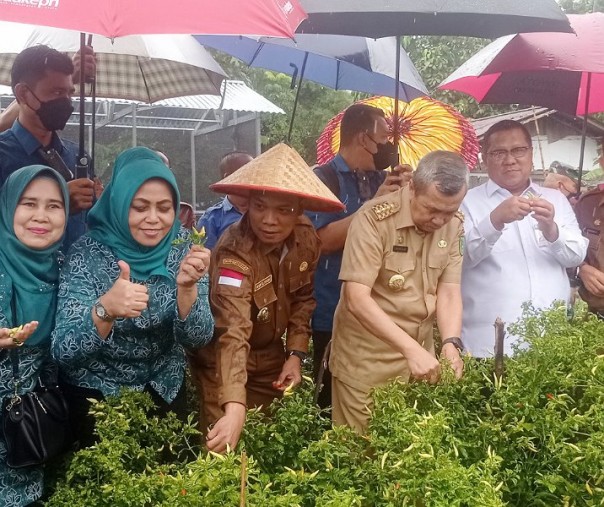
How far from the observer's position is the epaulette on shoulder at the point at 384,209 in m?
2.90

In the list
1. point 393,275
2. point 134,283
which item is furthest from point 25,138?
point 393,275

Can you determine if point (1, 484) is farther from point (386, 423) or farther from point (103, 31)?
point (103, 31)

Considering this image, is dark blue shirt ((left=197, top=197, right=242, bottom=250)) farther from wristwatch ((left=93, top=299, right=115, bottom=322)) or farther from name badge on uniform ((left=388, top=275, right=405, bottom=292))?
wristwatch ((left=93, top=299, right=115, bottom=322))

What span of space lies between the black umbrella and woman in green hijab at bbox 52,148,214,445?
103cm

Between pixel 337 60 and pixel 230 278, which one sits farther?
pixel 337 60

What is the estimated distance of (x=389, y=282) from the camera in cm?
293

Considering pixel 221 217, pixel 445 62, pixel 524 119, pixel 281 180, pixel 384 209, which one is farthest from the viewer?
pixel 445 62

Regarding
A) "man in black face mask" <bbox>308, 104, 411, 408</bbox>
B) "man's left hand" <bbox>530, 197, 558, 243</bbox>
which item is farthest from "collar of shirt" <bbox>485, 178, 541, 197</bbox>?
"man in black face mask" <bbox>308, 104, 411, 408</bbox>

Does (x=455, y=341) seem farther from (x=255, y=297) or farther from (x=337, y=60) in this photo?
(x=337, y=60)

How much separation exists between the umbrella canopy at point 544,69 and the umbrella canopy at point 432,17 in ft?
1.70

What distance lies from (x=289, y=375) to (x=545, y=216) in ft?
4.37

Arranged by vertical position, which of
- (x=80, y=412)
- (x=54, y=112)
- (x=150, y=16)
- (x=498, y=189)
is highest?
(x=150, y=16)

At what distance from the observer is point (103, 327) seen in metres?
2.22

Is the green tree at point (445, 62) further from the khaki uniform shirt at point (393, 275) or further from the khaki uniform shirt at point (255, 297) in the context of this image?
the khaki uniform shirt at point (255, 297)
